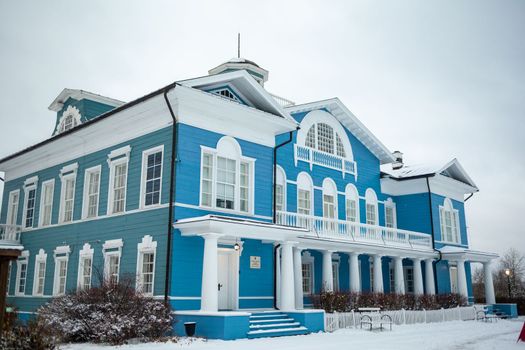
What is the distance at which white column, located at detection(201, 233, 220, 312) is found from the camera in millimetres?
15898

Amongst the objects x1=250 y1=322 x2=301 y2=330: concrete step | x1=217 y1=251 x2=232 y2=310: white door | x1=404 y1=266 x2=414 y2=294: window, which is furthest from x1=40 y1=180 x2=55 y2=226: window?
x1=404 y1=266 x2=414 y2=294: window

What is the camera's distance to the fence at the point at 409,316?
63.9ft

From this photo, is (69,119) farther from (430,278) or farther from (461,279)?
(461,279)

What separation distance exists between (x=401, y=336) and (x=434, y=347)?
10.0 feet

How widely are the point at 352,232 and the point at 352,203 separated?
13.3 ft

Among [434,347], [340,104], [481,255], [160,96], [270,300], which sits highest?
[340,104]

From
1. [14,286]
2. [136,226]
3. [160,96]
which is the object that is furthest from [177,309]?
[14,286]

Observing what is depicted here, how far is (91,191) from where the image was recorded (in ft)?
71.2

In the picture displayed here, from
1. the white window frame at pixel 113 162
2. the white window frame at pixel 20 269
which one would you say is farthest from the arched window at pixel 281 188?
the white window frame at pixel 20 269

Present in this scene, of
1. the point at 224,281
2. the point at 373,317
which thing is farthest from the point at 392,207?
the point at 224,281

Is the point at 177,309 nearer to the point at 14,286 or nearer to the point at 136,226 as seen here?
the point at 136,226

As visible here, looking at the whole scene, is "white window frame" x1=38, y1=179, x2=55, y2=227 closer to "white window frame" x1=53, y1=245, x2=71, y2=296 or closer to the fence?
"white window frame" x1=53, y1=245, x2=71, y2=296

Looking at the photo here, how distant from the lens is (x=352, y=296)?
21906 millimetres

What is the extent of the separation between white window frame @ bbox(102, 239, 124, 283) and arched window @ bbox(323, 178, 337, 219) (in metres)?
11.7
